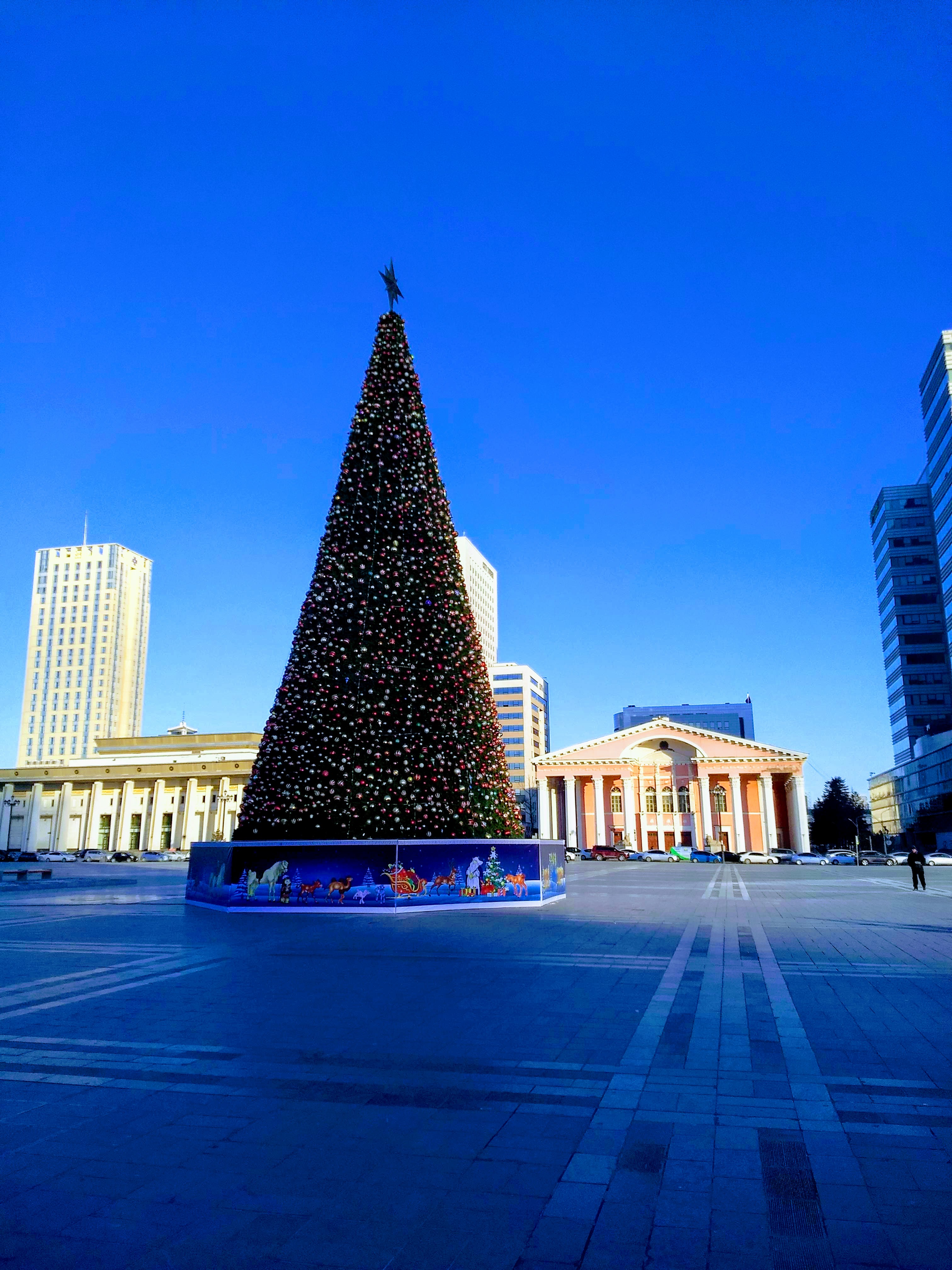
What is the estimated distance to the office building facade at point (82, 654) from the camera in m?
132

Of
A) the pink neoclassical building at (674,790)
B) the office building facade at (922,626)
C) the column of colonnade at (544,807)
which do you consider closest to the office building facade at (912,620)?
the office building facade at (922,626)

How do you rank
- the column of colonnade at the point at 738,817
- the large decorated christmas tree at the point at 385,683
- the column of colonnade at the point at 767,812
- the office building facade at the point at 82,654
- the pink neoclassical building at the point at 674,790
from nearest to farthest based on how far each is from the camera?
the large decorated christmas tree at the point at 385,683, the column of colonnade at the point at 767,812, the column of colonnade at the point at 738,817, the pink neoclassical building at the point at 674,790, the office building facade at the point at 82,654

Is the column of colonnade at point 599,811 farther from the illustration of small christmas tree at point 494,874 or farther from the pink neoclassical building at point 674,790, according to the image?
the illustration of small christmas tree at point 494,874

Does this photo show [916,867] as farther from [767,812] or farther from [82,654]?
[82,654]

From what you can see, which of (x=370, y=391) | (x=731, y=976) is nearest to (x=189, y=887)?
(x=370, y=391)

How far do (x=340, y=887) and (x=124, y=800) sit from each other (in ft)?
244

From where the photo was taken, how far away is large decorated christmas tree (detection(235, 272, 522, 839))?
65.4 ft

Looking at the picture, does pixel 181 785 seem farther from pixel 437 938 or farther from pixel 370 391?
pixel 437 938

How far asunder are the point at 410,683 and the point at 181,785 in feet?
230

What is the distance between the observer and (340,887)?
1909cm

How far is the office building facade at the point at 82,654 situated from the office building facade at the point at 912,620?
107 meters

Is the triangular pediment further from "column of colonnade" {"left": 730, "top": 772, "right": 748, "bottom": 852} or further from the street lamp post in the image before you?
the street lamp post

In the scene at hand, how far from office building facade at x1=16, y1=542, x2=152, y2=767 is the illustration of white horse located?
12222 cm

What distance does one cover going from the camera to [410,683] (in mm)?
20516
